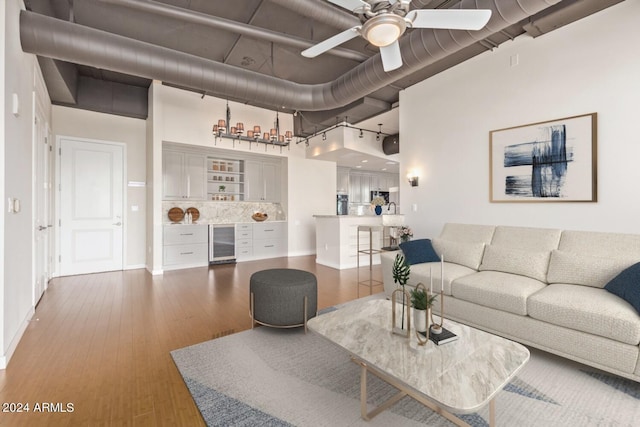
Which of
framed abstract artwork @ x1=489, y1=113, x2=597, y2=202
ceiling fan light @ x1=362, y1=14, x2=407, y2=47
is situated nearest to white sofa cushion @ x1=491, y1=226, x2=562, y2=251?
framed abstract artwork @ x1=489, y1=113, x2=597, y2=202

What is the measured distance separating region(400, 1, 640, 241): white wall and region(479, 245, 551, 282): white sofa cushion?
68 centimetres

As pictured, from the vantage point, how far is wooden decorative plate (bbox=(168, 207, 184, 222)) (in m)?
6.28

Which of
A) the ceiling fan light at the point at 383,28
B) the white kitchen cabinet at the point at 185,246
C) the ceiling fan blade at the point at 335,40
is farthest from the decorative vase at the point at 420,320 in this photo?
the white kitchen cabinet at the point at 185,246

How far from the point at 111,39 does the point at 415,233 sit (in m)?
4.74

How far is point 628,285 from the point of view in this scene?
220 cm

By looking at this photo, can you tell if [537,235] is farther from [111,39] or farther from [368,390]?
[111,39]

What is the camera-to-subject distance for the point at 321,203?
808cm

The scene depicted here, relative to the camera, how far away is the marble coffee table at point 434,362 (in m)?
1.32

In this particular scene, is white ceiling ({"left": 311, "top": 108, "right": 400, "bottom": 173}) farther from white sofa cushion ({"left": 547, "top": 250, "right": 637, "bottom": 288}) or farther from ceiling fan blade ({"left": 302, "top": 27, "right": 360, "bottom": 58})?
white sofa cushion ({"left": 547, "top": 250, "right": 637, "bottom": 288})

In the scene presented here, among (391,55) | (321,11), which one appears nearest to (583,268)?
(391,55)

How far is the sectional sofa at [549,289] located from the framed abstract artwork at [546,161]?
1.72 ft

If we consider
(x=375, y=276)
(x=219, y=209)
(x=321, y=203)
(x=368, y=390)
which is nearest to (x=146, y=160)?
(x=219, y=209)

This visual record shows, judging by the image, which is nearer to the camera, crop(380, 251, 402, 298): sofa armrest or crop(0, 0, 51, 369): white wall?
crop(0, 0, 51, 369): white wall

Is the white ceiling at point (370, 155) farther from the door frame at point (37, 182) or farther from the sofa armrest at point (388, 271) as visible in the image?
the door frame at point (37, 182)
